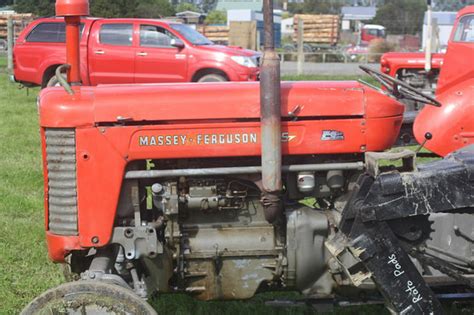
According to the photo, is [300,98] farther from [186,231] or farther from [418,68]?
[418,68]

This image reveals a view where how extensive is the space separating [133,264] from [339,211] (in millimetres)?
1101

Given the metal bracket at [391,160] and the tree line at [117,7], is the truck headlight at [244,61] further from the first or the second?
the metal bracket at [391,160]

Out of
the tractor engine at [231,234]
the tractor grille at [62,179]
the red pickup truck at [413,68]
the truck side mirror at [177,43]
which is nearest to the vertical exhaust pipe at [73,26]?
the tractor grille at [62,179]

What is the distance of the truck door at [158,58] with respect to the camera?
1577 cm

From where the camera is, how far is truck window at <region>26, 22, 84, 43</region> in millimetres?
16672

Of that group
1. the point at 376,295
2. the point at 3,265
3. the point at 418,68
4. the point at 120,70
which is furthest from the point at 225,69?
the point at 376,295

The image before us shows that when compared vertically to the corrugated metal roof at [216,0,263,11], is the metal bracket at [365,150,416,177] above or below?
above

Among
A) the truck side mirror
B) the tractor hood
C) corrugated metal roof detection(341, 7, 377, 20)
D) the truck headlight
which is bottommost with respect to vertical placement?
corrugated metal roof detection(341, 7, 377, 20)

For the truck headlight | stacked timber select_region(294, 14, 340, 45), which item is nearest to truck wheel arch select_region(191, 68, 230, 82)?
the truck headlight

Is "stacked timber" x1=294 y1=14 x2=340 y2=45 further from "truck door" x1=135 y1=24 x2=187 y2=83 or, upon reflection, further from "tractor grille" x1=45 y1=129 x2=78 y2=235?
"tractor grille" x1=45 y1=129 x2=78 y2=235

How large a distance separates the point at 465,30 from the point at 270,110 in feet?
16.3

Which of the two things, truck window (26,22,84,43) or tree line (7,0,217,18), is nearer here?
tree line (7,0,217,18)

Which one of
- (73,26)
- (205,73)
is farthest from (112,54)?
(73,26)

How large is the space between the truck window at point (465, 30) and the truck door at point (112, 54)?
891 cm
